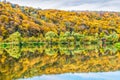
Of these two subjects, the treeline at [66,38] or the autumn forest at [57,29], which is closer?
the autumn forest at [57,29]

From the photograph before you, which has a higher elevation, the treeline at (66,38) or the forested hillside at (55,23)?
the forested hillside at (55,23)

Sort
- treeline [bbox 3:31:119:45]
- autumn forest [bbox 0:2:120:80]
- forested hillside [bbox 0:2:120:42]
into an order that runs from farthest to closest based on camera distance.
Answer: forested hillside [bbox 0:2:120:42]
treeline [bbox 3:31:119:45]
autumn forest [bbox 0:2:120:80]

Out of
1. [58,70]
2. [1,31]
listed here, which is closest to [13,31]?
[1,31]

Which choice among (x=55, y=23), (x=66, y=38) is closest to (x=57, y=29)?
(x=55, y=23)

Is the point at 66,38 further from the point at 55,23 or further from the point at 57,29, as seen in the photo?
the point at 55,23

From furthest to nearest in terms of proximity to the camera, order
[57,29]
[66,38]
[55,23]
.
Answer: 1. [55,23]
2. [57,29]
3. [66,38]

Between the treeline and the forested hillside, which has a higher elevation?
the forested hillside

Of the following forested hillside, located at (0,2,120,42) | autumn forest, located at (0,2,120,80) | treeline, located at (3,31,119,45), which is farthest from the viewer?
forested hillside, located at (0,2,120,42)

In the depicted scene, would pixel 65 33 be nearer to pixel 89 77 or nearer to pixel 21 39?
pixel 21 39

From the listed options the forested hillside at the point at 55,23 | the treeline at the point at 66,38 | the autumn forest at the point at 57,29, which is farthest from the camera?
the forested hillside at the point at 55,23

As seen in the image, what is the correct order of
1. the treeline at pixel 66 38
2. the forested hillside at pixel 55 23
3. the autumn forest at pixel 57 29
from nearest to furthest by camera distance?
the autumn forest at pixel 57 29 → the treeline at pixel 66 38 → the forested hillside at pixel 55 23

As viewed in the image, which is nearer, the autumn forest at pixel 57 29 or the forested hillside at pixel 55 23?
the autumn forest at pixel 57 29
